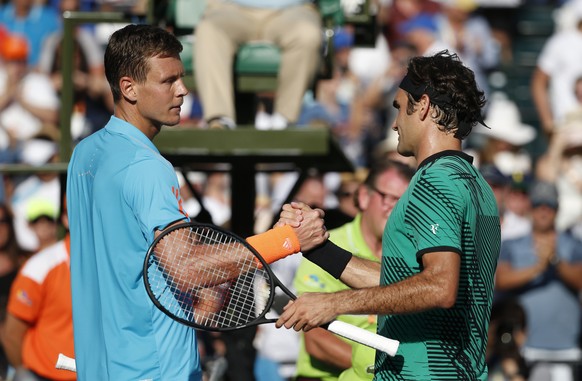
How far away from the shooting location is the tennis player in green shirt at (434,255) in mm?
3725

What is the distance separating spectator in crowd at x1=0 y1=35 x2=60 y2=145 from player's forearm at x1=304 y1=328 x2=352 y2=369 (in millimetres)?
5446

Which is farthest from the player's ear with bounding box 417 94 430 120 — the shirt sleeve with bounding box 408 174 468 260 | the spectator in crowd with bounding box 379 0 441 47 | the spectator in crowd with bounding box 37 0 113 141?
the spectator in crowd with bounding box 379 0 441 47

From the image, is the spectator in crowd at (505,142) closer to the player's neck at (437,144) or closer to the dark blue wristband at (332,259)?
the dark blue wristband at (332,259)

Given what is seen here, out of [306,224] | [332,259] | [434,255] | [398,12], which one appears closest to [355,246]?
[332,259]

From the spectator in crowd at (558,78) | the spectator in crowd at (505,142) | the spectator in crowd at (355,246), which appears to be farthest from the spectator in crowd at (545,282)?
the spectator in crowd at (355,246)

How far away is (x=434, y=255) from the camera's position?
12.2 feet

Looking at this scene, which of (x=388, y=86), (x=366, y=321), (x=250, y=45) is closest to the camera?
(x=366, y=321)

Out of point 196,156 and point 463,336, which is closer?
point 463,336

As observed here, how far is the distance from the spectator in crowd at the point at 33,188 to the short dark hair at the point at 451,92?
19.7ft

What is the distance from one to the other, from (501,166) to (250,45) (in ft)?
14.2

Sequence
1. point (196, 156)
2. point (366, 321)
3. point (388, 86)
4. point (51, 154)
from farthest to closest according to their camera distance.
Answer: point (388, 86), point (51, 154), point (196, 156), point (366, 321)

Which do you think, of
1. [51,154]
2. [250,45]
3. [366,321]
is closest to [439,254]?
[366,321]

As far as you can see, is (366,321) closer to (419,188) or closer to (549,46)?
(419,188)

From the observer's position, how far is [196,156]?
276 inches
